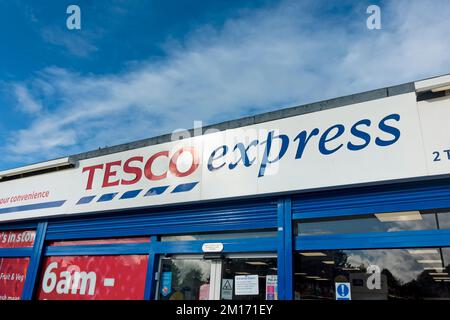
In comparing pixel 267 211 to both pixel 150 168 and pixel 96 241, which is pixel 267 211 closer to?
pixel 150 168

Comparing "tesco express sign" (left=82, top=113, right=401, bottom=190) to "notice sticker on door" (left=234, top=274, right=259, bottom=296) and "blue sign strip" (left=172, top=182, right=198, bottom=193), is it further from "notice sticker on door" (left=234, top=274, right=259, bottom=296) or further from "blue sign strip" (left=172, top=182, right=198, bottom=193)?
"notice sticker on door" (left=234, top=274, right=259, bottom=296)

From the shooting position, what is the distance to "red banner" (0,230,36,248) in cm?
878

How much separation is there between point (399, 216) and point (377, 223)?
0.96 ft

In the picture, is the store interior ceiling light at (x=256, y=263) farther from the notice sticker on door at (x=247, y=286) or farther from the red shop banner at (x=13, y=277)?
the red shop banner at (x=13, y=277)

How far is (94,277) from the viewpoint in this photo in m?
7.36

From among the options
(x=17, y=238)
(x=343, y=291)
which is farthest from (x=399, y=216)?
(x=17, y=238)

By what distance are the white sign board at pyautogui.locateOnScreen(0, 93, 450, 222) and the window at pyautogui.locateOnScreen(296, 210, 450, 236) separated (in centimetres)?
54

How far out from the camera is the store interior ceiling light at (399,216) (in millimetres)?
5012

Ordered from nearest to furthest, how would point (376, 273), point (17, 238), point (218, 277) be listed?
point (376, 273) < point (218, 277) < point (17, 238)

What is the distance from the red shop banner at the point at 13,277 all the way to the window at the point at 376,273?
20.3ft

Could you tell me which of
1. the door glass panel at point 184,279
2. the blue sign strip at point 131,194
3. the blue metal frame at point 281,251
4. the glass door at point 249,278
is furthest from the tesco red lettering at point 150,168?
the blue metal frame at point 281,251

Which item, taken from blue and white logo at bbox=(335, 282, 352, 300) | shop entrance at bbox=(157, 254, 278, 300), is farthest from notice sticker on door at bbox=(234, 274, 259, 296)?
blue and white logo at bbox=(335, 282, 352, 300)
